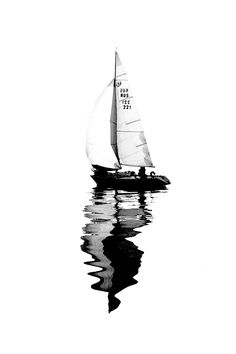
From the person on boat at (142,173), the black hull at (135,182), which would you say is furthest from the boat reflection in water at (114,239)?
the person on boat at (142,173)

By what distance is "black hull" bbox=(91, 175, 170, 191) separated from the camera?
33.3m

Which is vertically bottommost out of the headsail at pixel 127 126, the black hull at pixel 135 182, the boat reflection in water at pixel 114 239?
the boat reflection in water at pixel 114 239

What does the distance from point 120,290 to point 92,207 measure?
1407 centimetres

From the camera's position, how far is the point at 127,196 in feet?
101

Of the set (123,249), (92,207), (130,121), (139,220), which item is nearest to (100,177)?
(130,121)

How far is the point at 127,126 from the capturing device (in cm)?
3422

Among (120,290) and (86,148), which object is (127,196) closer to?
(86,148)

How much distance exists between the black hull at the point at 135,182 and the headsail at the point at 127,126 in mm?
1710

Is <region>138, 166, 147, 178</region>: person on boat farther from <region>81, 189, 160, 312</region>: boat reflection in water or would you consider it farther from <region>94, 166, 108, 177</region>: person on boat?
<region>81, 189, 160, 312</region>: boat reflection in water

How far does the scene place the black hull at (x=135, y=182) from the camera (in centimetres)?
3328

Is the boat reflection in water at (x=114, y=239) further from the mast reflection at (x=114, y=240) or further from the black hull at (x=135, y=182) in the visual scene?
the black hull at (x=135, y=182)

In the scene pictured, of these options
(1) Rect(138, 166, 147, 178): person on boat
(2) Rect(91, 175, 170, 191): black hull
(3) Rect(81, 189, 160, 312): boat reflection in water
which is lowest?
(3) Rect(81, 189, 160, 312): boat reflection in water

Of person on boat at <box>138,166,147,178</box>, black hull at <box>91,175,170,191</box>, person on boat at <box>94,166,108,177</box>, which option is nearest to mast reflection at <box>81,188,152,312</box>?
black hull at <box>91,175,170,191</box>

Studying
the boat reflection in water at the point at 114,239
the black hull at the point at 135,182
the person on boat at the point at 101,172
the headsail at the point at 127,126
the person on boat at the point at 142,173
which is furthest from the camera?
the person on boat at the point at 101,172
